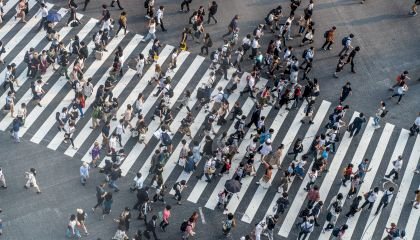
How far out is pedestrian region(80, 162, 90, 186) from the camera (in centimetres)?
3809

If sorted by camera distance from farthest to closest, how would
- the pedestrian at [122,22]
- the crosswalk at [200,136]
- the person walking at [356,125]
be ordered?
the pedestrian at [122,22]
the person walking at [356,125]
the crosswalk at [200,136]

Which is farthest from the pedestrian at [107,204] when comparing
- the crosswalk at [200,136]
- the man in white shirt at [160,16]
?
the man in white shirt at [160,16]

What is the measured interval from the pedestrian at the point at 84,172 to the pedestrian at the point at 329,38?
1655 cm

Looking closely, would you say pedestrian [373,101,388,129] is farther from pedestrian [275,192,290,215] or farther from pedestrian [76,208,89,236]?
pedestrian [76,208,89,236]

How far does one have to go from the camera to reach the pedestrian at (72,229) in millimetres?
36009

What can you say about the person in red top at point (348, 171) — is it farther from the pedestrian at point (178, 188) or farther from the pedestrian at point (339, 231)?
the pedestrian at point (178, 188)

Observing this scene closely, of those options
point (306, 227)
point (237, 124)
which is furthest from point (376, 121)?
point (306, 227)

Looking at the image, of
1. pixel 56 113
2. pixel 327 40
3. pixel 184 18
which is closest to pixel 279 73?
pixel 327 40

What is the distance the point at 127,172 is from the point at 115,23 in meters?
10.9

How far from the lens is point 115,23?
46.8 meters

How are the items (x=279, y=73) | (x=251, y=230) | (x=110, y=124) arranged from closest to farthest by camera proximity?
(x=251, y=230)
(x=110, y=124)
(x=279, y=73)

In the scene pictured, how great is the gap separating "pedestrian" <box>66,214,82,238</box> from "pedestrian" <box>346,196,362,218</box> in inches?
522

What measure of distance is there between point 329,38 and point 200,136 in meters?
10.5

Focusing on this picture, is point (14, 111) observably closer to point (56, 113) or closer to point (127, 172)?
point (56, 113)
